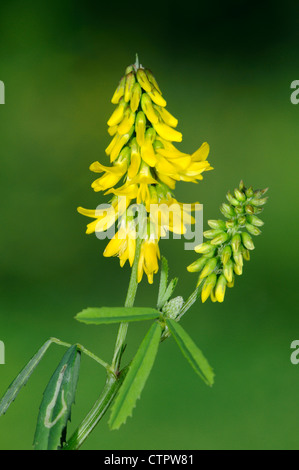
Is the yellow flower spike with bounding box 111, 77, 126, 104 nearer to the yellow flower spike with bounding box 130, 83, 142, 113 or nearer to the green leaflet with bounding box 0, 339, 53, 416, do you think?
the yellow flower spike with bounding box 130, 83, 142, 113

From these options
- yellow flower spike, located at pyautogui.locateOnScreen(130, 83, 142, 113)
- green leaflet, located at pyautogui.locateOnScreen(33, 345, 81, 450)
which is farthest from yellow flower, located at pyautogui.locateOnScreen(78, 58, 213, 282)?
green leaflet, located at pyautogui.locateOnScreen(33, 345, 81, 450)

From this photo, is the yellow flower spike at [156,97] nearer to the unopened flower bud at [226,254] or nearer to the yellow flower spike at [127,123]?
the yellow flower spike at [127,123]

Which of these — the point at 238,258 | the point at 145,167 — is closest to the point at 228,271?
the point at 238,258

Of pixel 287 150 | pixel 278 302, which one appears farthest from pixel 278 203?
pixel 278 302

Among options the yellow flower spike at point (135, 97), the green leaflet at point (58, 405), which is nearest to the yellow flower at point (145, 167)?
the yellow flower spike at point (135, 97)

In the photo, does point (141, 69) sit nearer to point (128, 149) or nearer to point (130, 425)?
point (128, 149)
